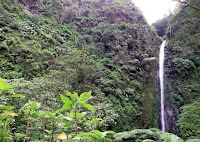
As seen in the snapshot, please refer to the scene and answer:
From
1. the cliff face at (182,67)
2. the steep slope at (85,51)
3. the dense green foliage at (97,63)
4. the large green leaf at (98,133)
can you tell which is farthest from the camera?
the cliff face at (182,67)

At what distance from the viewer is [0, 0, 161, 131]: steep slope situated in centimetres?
755

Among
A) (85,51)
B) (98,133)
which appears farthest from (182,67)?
(98,133)

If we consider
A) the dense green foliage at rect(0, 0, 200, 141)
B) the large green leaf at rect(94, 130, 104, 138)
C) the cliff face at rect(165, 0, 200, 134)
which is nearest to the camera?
the large green leaf at rect(94, 130, 104, 138)

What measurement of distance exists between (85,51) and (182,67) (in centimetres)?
1392

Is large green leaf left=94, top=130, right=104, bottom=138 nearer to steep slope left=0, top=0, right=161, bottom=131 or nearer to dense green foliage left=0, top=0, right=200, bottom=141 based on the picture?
dense green foliage left=0, top=0, right=200, bottom=141

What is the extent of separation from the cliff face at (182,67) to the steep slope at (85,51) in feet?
6.35

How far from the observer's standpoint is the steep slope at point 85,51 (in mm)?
7551

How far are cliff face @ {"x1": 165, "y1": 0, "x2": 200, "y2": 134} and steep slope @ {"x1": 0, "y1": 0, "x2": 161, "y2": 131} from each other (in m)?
1.93

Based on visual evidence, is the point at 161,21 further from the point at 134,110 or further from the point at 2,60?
A: the point at 2,60

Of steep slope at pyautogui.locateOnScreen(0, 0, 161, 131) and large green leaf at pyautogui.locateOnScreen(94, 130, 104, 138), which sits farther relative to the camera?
steep slope at pyautogui.locateOnScreen(0, 0, 161, 131)

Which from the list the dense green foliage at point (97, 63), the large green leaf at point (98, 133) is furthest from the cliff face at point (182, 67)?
the large green leaf at point (98, 133)

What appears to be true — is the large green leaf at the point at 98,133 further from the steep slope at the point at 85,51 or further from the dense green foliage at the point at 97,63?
the steep slope at the point at 85,51

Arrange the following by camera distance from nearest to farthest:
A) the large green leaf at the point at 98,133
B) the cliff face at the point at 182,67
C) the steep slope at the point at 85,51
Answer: the large green leaf at the point at 98,133
the steep slope at the point at 85,51
the cliff face at the point at 182,67

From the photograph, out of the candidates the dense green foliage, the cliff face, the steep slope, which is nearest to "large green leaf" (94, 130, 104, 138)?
the dense green foliage
